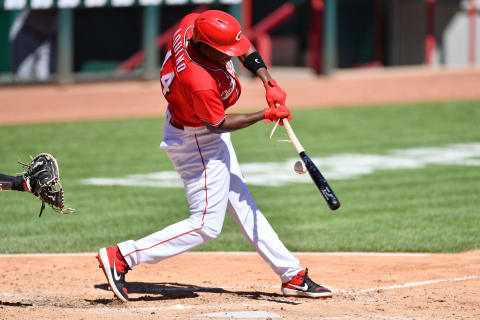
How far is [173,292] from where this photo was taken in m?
5.99

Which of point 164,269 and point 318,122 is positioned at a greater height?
point 164,269

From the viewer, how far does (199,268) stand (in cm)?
684

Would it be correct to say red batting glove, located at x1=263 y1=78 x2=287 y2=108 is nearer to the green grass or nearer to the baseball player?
the baseball player

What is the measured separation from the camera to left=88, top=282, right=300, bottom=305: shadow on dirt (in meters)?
5.73

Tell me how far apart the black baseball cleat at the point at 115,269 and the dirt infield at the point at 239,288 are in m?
0.10

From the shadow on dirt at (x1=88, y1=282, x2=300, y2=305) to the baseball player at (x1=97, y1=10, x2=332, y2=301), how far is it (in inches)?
6.9

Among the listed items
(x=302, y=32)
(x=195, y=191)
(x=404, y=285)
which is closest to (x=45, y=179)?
(x=195, y=191)

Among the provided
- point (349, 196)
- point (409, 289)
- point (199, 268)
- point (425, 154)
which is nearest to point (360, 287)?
point (409, 289)

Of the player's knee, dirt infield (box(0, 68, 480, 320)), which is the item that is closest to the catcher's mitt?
dirt infield (box(0, 68, 480, 320))

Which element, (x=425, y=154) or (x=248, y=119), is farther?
(x=425, y=154)

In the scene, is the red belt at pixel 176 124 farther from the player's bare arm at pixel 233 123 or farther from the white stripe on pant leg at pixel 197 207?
the player's bare arm at pixel 233 123

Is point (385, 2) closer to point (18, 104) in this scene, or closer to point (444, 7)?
point (444, 7)

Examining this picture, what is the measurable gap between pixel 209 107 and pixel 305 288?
4.96 feet

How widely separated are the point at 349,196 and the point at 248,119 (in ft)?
16.6
